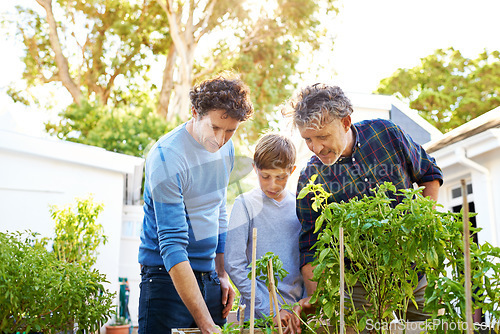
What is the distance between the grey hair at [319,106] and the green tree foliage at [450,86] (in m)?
14.0

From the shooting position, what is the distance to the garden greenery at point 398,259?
3.79ft

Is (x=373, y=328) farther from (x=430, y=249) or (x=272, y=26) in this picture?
(x=272, y=26)

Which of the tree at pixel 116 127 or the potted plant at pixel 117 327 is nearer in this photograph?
the potted plant at pixel 117 327

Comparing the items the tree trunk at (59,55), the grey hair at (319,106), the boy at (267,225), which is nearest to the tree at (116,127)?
the tree trunk at (59,55)

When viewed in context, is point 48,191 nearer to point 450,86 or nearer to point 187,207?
point 187,207

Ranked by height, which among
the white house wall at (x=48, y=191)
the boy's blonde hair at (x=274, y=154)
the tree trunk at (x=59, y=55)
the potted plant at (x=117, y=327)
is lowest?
the potted plant at (x=117, y=327)

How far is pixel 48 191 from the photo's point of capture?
6.79m

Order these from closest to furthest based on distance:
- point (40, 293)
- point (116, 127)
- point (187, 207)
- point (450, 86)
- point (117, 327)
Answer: point (187, 207)
point (40, 293)
point (117, 327)
point (116, 127)
point (450, 86)

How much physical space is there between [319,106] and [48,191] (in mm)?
5969

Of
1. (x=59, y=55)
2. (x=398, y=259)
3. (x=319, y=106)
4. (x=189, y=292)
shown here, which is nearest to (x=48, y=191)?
(x=189, y=292)

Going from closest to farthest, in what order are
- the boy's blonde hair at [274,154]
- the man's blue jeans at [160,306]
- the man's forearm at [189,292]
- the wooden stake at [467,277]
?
the wooden stake at [467,277]
the man's forearm at [189,292]
the man's blue jeans at [160,306]
the boy's blonde hair at [274,154]

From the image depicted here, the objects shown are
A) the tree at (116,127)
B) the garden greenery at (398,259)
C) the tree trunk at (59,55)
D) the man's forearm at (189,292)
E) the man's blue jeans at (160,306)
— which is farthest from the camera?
the tree trunk at (59,55)

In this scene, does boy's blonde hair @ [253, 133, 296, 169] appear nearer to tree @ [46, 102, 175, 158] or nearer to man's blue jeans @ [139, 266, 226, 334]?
man's blue jeans @ [139, 266, 226, 334]

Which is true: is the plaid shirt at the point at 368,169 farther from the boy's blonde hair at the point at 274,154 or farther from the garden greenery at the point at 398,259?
the garden greenery at the point at 398,259
